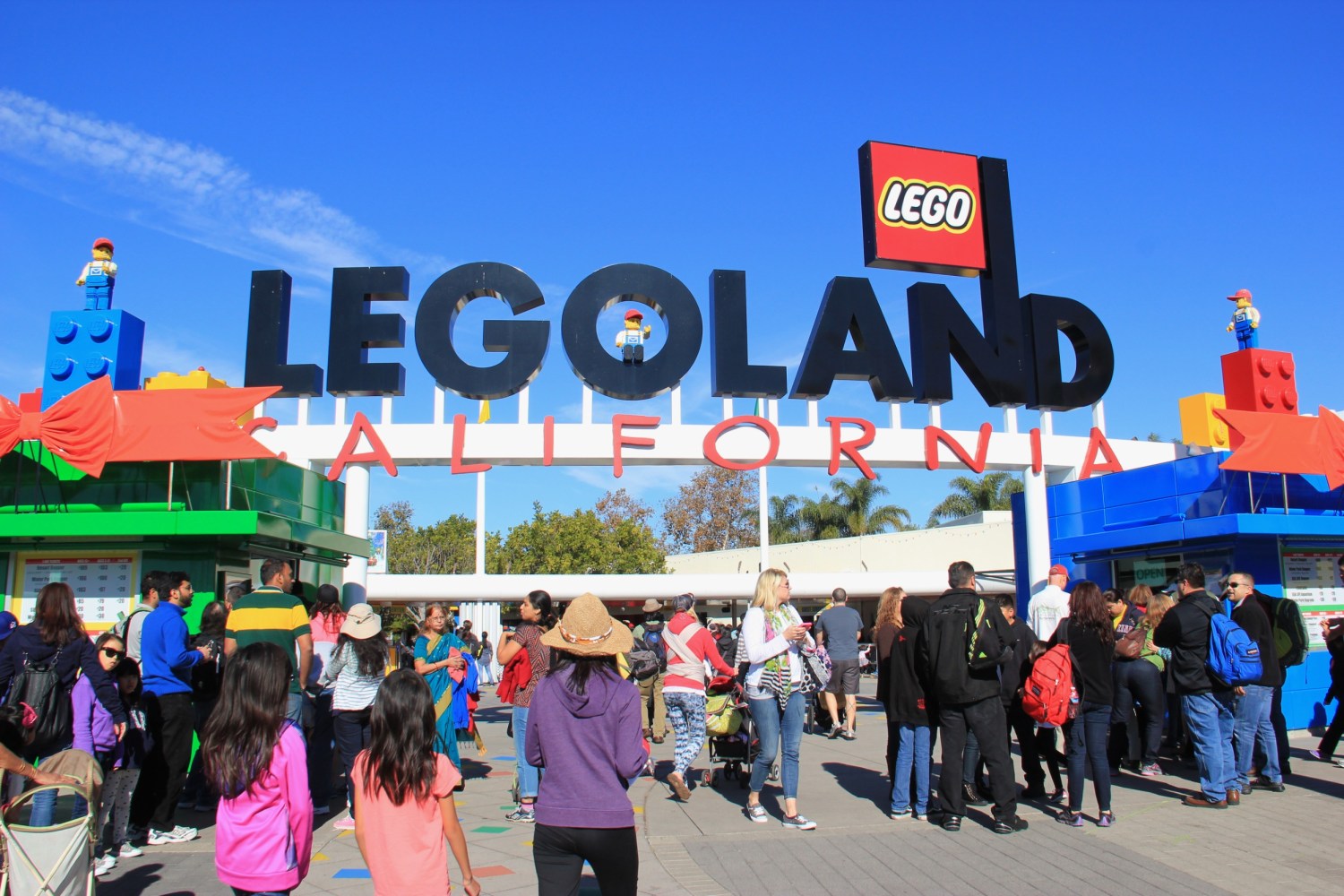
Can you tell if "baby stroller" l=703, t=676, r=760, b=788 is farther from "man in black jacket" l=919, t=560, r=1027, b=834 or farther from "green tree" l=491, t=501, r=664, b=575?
"green tree" l=491, t=501, r=664, b=575

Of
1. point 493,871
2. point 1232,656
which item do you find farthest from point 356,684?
point 1232,656

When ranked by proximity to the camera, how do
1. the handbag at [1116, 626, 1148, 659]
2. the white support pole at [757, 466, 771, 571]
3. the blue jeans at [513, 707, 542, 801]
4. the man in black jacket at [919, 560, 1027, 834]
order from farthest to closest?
the white support pole at [757, 466, 771, 571]
the handbag at [1116, 626, 1148, 659]
the blue jeans at [513, 707, 542, 801]
the man in black jacket at [919, 560, 1027, 834]

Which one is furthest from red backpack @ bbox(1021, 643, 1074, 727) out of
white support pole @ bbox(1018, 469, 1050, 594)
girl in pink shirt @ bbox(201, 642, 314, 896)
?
white support pole @ bbox(1018, 469, 1050, 594)

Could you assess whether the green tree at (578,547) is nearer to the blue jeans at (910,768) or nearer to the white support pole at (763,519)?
the white support pole at (763,519)

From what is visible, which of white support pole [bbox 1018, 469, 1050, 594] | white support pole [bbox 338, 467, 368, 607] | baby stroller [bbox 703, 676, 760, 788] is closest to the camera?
baby stroller [bbox 703, 676, 760, 788]

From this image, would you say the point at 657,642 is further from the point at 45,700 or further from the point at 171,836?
the point at 45,700

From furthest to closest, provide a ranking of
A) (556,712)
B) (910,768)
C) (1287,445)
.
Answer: (1287,445) → (910,768) → (556,712)

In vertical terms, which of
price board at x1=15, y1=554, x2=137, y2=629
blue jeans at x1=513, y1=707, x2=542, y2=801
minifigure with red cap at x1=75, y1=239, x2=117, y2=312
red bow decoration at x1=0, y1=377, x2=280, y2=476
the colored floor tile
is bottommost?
the colored floor tile

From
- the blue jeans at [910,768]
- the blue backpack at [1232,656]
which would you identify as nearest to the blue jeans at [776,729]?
the blue jeans at [910,768]

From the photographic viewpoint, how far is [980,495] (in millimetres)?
46781

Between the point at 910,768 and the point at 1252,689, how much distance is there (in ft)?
9.55

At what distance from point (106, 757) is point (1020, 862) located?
5.69m

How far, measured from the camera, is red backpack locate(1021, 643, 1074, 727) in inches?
279

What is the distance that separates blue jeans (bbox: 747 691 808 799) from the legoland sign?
300 inches
